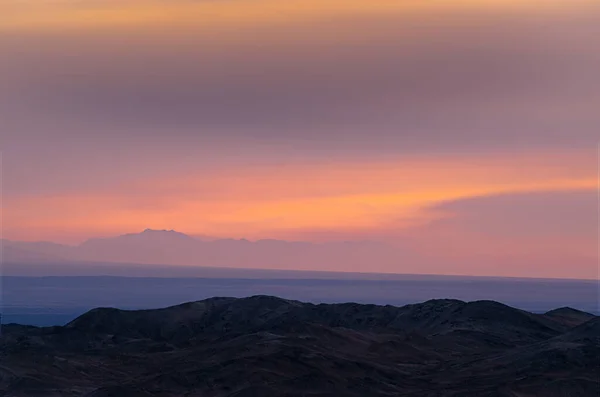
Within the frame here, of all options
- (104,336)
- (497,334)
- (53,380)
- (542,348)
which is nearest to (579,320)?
(497,334)

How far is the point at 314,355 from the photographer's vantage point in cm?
12794

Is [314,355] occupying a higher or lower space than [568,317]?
lower

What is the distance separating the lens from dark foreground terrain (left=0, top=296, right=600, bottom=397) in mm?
116312

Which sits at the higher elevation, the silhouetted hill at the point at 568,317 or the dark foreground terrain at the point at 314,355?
the silhouetted hill at the point at 568,317

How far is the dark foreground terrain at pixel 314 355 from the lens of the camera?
11631cm

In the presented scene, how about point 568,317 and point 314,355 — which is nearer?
point 314,355

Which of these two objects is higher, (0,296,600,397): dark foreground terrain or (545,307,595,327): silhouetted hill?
(545,307,595,327): silhouetted hill

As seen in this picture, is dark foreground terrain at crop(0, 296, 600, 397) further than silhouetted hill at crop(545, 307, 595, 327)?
No

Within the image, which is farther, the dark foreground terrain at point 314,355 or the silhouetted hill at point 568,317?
the silhouetted hill at point 568,317

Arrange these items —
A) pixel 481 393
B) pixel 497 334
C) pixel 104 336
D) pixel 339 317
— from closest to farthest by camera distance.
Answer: pixel 481 393 < pixel 497 334 < pixel 104 336 < pixel 339 317

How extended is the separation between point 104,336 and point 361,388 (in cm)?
6826

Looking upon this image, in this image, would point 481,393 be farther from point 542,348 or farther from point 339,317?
point 339,317

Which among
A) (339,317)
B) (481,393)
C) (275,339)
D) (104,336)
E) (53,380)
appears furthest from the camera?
(339,317)

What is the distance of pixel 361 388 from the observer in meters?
117
